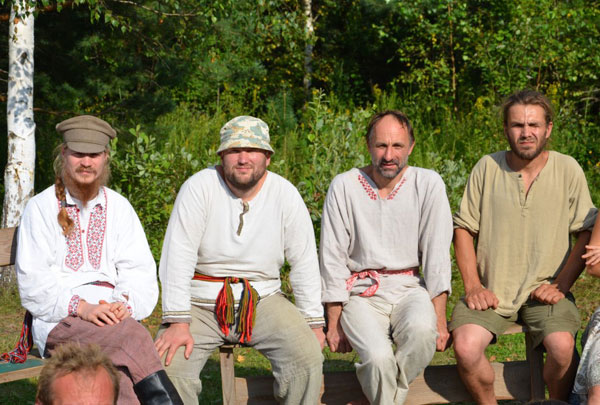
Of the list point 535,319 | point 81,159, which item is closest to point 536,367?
point 535,319

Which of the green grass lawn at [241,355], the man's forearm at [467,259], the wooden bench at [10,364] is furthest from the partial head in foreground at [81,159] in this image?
the man's forearm at [467,259]

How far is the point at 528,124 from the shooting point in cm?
457

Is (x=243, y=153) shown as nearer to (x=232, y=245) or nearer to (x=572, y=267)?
(x=232, y=245)


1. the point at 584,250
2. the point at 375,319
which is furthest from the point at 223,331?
the point at 584,250

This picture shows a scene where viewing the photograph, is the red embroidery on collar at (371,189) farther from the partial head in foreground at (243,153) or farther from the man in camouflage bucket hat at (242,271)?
the partial head in foreground at (243,153)

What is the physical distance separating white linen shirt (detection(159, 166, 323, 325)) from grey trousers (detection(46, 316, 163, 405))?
360 millimetres

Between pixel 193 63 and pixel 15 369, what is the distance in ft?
26.8

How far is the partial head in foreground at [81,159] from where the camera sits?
4137 millimetres

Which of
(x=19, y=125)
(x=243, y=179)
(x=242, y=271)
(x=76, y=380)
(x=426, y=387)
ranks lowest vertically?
(x=426, y=387)

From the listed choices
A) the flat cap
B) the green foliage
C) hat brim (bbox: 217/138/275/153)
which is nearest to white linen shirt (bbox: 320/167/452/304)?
hat brim (bbox: 217/138/275/153)

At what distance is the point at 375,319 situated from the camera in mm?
4379

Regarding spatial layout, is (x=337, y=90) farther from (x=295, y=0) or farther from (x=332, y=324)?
(x=332, y=324)

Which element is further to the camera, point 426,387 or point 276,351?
point 426,387

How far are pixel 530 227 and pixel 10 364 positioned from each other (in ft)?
9.65
